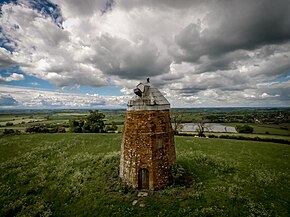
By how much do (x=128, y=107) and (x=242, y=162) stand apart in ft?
47.3

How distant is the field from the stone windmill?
2.95 feet

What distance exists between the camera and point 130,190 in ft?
41.7

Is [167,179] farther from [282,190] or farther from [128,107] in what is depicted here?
[282,190]

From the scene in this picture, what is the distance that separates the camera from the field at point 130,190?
448 inches

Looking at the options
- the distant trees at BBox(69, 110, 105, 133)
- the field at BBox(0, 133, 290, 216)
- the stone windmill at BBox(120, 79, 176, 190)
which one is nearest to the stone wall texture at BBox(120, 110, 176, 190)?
the stone windmill at BBox(120, 79, 176, 190)

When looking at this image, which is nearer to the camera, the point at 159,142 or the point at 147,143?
the point at 147,143

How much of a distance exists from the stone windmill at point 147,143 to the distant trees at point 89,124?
117 ft

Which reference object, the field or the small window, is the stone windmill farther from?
the field

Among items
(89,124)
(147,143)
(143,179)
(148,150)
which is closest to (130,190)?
(143,179)

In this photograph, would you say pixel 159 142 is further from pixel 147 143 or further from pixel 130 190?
pixel 130 190

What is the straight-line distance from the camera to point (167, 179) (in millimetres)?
12758

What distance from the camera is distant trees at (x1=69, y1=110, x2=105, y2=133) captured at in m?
47.0

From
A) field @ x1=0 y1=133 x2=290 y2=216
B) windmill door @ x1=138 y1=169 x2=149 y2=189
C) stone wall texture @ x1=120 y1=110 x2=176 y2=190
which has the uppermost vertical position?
stone wall texture @ x1=120 y1=110 x2=176 y2=190

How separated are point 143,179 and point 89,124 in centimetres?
3731
